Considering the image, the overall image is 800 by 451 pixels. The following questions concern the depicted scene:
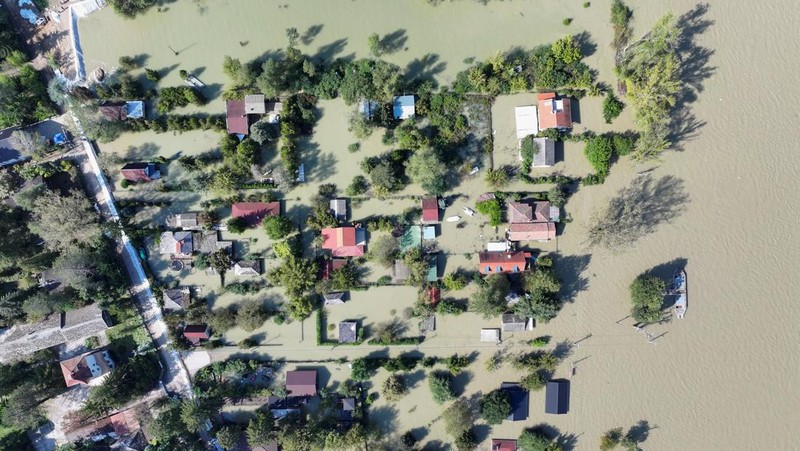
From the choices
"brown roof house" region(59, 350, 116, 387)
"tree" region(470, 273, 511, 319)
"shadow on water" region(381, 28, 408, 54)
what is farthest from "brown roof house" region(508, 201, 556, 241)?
"brown roof house" region(59, 350, 116, 387)

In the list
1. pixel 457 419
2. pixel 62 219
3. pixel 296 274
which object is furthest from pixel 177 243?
pixel 457 419

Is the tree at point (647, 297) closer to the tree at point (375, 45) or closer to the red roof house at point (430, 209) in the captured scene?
the red roof house at point (430, 209)

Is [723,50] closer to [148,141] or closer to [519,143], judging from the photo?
[519,143]

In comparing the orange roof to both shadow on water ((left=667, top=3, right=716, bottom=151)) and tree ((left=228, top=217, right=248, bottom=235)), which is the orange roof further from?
tree ((left=228, top=217, right=248, bottom=235))

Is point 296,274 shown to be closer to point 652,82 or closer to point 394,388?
point 394,388

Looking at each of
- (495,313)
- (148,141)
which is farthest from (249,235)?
(495,313)
